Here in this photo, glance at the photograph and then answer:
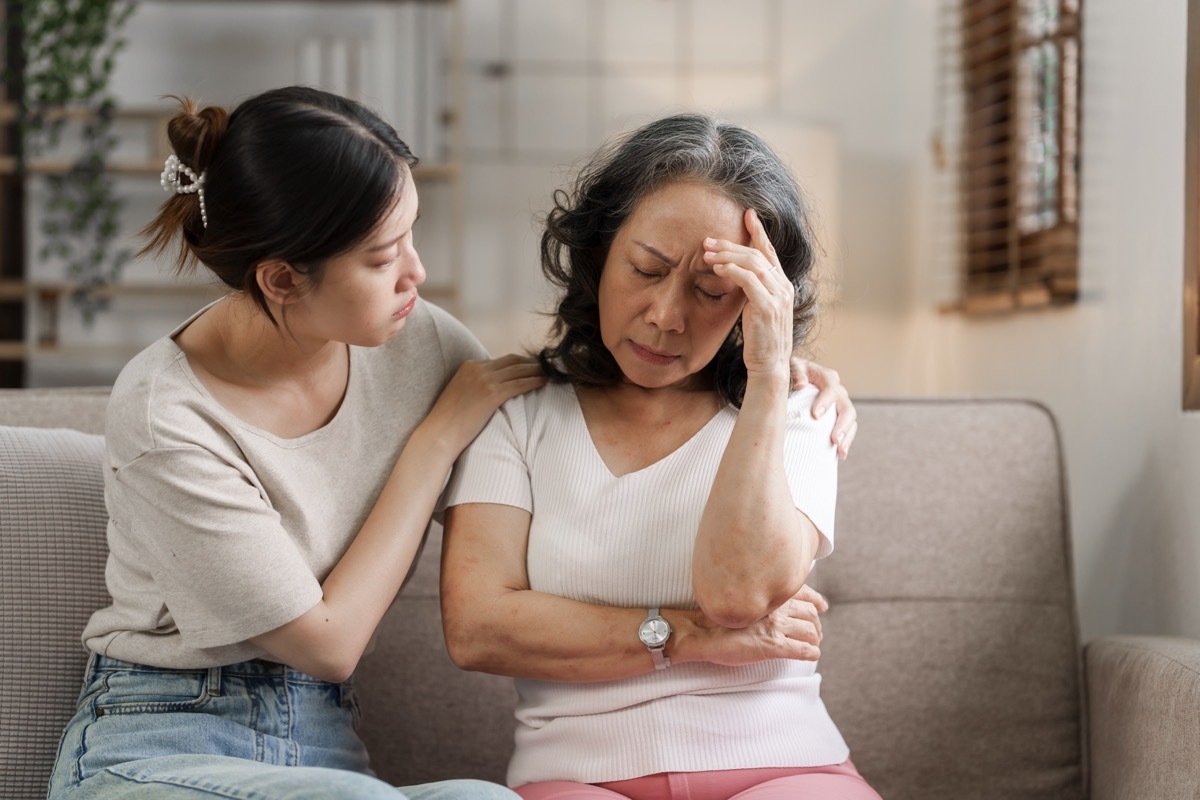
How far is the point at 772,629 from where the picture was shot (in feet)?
4.34

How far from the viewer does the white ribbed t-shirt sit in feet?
4.38

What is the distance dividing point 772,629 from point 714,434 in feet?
0.84

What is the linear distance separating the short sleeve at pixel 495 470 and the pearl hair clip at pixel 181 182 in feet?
1.36

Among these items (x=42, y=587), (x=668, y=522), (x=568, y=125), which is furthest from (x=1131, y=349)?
(x=568, y=125)

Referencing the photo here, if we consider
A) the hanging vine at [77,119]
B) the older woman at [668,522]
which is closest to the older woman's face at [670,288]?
the older woman at [668,522]

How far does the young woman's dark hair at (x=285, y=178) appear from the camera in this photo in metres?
1.19

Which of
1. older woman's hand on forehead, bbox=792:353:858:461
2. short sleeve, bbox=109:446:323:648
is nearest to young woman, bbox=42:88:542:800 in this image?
short sleeve, bbox=109:446:323:648

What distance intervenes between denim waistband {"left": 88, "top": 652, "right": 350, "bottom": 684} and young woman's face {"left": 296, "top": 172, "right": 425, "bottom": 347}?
0.38 meters

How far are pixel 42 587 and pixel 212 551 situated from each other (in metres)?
0.41

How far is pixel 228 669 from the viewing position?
129 cm

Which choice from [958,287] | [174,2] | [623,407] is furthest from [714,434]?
[174,2]

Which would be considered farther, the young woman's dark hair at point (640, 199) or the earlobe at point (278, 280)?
the young woman's dark hair at point (640, 199)

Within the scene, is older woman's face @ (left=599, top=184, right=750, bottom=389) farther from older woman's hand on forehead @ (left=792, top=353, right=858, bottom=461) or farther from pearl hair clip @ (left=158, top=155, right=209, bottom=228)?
pearl hair clip @ (left=158, top=155, right=209, bottom=228)

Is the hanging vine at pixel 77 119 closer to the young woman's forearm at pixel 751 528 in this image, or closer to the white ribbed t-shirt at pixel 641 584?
the white ribbed t-shirt at pixel 641 584
